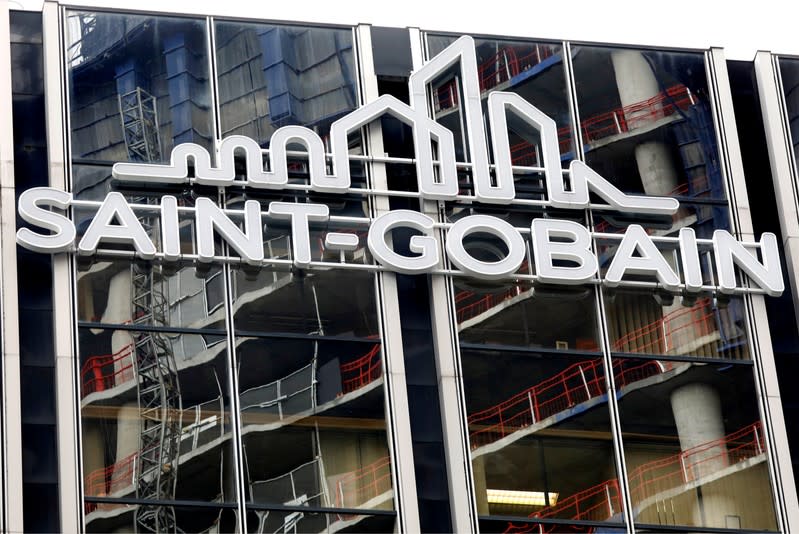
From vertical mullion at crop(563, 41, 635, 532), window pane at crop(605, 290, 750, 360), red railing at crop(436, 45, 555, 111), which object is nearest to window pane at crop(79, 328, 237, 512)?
vertical mullion at crop(563, 41, 635, 532)

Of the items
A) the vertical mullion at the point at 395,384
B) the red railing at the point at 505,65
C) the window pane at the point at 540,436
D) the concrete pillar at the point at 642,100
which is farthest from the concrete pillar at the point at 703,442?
the red railing at the point at 505,65

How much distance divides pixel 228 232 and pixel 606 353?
8607 mm

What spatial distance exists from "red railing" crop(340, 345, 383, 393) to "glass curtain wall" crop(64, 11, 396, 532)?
42 mm

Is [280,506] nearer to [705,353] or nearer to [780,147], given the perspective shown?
[705,353]

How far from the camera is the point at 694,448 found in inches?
1817

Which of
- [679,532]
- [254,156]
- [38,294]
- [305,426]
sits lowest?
[679,532]

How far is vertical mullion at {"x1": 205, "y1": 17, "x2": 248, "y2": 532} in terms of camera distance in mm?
43531

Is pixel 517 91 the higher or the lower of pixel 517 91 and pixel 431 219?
the higher

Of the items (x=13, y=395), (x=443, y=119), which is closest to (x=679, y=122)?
(x=443, y=119)

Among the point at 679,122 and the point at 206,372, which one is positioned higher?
Result: the point at 679,122

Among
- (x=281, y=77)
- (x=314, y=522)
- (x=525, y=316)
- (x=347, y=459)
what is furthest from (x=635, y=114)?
(x=314, y=522)

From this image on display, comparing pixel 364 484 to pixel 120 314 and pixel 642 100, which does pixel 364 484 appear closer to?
pixel 120 314

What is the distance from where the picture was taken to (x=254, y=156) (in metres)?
47.1

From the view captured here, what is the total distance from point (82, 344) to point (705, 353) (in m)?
13.6
